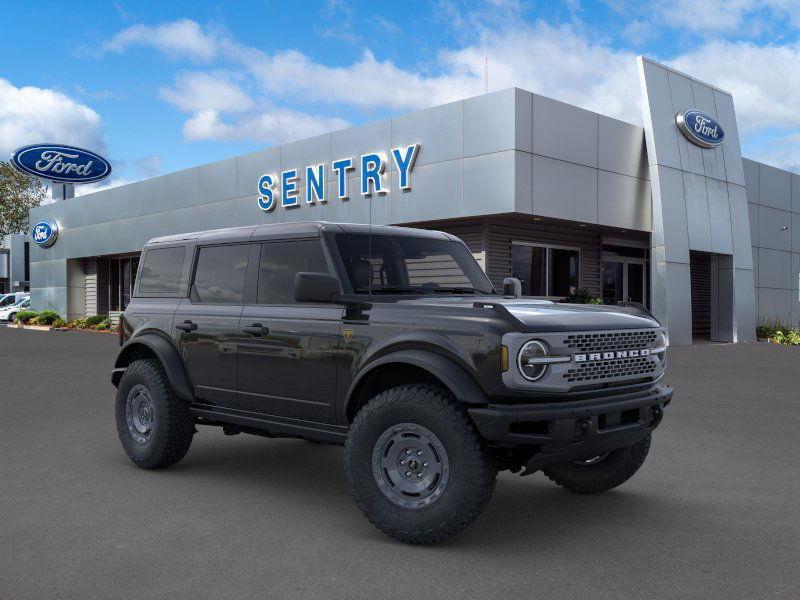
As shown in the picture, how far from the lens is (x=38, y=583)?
3.89m

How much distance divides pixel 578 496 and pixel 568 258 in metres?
18.0

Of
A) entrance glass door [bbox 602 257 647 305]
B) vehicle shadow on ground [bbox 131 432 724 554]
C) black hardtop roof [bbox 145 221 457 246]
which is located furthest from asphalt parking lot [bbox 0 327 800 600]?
entrance glass door [bbox 602 257 647 305]

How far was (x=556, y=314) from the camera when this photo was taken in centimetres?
460

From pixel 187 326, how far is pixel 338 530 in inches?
89.5

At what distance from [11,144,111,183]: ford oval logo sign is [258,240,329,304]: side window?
37270mm

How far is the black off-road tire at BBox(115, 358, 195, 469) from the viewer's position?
247 inches

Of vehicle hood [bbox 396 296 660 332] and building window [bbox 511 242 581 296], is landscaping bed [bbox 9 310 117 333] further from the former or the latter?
vehicle hood [bbox 396 296 660 332]

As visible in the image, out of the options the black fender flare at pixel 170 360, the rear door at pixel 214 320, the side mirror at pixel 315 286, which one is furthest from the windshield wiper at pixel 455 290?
the black fender flare at pixel 170 360

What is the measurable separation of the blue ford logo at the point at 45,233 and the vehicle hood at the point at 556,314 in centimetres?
3567

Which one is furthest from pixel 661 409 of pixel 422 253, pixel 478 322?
pixel 422 253

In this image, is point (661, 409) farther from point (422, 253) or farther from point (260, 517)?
point (260, 517)

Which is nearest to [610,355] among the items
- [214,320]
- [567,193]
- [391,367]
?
[391,367]

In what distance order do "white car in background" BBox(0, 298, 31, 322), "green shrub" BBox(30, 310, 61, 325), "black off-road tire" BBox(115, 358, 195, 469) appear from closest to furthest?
"black off-road tire" BBox(115, 358, 195, 469)
"green shrub" BBox(30, 310, 61, 325)
"white car in background" BBox(0, 298, 31, 322)

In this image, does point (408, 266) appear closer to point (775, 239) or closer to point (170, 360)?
point (170, 360)
